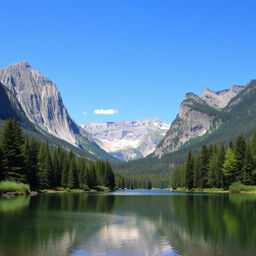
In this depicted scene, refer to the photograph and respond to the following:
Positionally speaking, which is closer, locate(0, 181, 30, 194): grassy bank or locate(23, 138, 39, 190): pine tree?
locate(0, 181, 30, 194): grassy bank

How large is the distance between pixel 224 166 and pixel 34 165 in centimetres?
5709

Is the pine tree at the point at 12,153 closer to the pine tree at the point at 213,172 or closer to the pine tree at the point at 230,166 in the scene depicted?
the pine tree at the point at 230,166

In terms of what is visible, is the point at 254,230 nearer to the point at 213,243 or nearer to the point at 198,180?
the point at 213,243

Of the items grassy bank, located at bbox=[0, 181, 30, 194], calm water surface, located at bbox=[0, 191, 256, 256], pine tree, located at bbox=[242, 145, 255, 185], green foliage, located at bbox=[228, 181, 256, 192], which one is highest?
pine tree, located at bbox=[242, 145, 255, 185]

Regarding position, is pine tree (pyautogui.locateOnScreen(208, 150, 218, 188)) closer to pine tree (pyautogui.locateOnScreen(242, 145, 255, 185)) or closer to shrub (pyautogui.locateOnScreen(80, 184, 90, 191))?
pine tree (pyautogui.locateOnScreen(242, 145, 255, 185))

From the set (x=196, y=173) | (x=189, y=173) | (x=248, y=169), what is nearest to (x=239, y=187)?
(x=248, y=169)

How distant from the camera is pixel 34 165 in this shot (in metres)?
109

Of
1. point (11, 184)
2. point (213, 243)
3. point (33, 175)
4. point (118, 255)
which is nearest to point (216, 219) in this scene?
point (213, 243)

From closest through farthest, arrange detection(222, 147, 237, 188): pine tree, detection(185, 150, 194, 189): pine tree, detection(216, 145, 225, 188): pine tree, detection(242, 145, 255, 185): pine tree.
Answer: detection(242, 145, 255, 185): pine tree → detection(222, 147, 237, 188): pine tree → detection(216, 145, 225, 188): pine tree → detection(185, 150, 194, 189): pine tree

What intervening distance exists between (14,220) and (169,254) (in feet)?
62.1

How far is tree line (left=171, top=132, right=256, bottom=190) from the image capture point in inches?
4545

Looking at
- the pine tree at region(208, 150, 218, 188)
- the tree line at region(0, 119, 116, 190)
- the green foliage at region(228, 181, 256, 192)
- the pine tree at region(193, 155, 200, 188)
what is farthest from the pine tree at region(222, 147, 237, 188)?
the tree line at region(0, 119, 116, 190)

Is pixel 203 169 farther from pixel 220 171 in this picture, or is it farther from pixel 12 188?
pixel 12 188

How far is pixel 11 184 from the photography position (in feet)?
261
